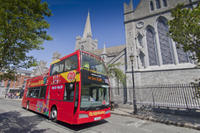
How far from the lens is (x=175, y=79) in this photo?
1337 centimetres

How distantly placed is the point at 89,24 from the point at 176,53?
142 ft

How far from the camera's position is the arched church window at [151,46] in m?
15.9

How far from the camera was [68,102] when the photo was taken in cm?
540

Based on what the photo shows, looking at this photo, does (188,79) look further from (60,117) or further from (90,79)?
(60,117)

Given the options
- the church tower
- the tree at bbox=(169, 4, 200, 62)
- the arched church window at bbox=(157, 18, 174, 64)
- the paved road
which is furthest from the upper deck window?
the church tower

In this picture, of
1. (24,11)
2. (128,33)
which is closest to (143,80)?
(128,33)

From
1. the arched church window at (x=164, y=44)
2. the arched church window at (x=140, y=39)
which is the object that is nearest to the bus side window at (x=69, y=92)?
the arched church window at (x=140, y=39)

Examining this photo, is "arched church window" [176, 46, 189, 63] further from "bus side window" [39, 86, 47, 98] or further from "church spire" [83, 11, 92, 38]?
"church spire" [83, 11, 92, 38]

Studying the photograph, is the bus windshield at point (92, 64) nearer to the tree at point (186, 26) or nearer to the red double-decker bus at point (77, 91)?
the red double-decker bus at point (77, 91)

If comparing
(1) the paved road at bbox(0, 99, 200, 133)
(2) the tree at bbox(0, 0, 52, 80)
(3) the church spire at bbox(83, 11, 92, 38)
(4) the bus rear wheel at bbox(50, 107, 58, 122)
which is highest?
(3) the church spire at bbox(83, 11, 92, 38)

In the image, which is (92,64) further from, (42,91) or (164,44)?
(164,44)

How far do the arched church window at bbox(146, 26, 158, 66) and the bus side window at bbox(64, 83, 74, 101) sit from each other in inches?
566

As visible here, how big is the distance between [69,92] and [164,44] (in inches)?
658

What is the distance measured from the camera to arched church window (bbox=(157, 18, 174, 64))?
15.0m
